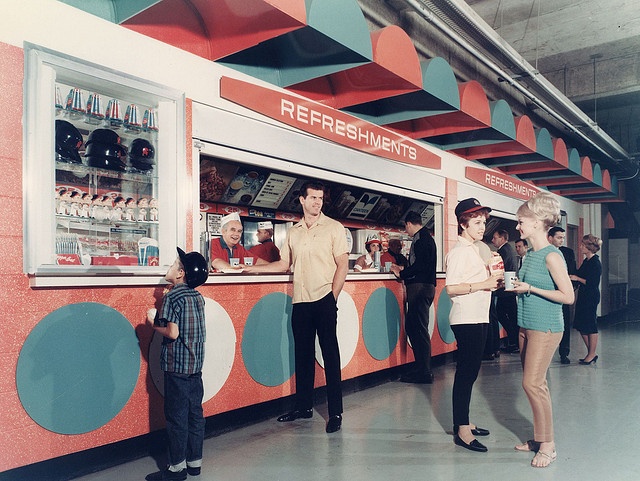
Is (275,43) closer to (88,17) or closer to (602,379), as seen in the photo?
(88,17)

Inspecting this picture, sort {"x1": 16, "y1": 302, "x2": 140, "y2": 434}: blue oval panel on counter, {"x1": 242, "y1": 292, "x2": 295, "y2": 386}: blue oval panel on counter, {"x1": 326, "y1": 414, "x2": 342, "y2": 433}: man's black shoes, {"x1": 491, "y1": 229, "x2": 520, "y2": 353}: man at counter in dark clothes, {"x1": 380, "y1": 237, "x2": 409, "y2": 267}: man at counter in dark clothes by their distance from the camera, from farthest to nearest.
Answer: {"x1": 491, "y1": 229, "x2": 520, "y2": 353}: man at counter in dark clothes → {"x1": 380, "y1": 237, "x2": 409, "y2": 267}: man at counter in dark clothes → {"x1": 242, "y1": 292, "x2": 295, "y2": 386}: blue oval panel on counter → {"x1": 326, "y1": 414, "x2": 342, "y2": 433}: man's black shoes → {"x1": 16, "y1": 302, "x2": 140, "y2": 434}: blue oval panel on counter

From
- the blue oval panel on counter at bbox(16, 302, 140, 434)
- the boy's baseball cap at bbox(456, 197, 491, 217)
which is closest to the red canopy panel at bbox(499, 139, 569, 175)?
the boy's baseball cap at bbox(456, 197, 491, 217)

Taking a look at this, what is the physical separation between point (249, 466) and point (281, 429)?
73cm

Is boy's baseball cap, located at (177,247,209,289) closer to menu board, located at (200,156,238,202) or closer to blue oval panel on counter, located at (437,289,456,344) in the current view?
menu board, located at (200,156,238,202)

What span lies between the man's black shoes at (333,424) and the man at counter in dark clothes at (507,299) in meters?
3.78

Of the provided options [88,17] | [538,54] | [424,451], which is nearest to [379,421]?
[424,451]

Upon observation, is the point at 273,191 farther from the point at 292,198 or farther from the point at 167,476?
the point at 167,476

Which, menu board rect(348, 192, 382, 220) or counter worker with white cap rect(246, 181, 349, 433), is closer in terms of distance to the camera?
counter worker with white cap rect(246, 181, 349, 433)

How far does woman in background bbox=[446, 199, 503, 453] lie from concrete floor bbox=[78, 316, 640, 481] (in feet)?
0.90

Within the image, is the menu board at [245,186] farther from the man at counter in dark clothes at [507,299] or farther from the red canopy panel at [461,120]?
the man at counter in dark clothes at [507,299]

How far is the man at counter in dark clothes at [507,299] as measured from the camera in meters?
6.69

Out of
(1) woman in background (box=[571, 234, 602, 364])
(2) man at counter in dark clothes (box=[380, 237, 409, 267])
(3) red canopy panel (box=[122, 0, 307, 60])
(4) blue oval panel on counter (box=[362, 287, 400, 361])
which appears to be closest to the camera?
(3) red canopy panel (box=[122, 0, 307, 60])

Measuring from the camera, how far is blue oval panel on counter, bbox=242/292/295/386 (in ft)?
12.8

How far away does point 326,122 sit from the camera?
4.65m
